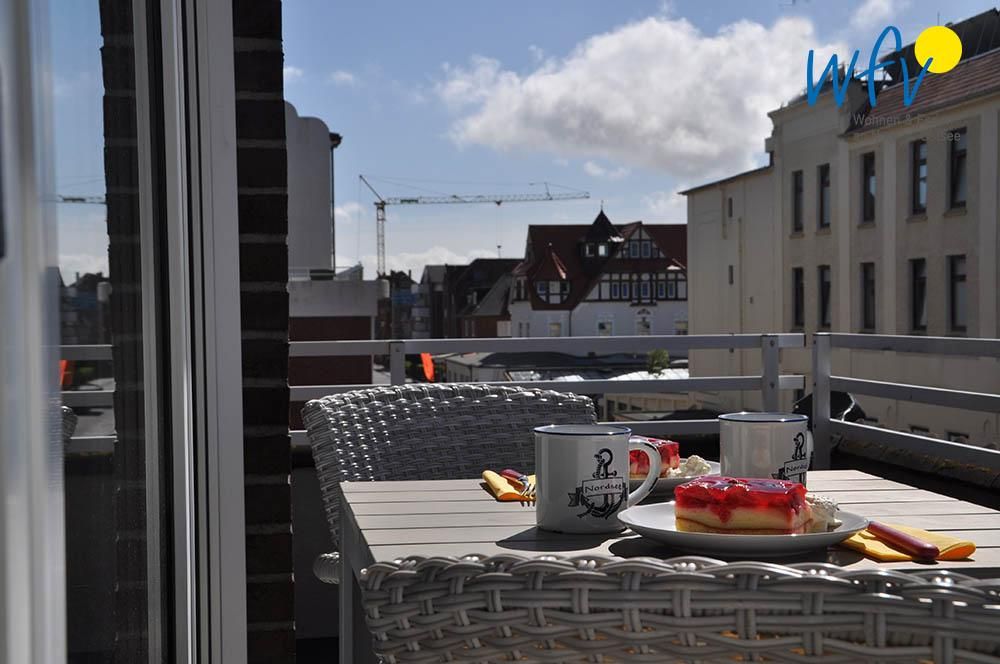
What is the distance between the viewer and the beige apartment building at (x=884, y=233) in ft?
55.8

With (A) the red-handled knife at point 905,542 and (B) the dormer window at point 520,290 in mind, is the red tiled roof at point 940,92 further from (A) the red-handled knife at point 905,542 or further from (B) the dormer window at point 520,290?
(B) the dormer window at point 520,290

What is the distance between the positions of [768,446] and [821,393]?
306 centimetres

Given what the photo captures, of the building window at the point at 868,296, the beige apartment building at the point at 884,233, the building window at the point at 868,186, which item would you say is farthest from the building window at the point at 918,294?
the building window at the point at 868,186

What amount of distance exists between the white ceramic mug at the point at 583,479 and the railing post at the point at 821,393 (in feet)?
10.5

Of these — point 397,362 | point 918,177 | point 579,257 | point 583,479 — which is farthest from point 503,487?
point 579,257

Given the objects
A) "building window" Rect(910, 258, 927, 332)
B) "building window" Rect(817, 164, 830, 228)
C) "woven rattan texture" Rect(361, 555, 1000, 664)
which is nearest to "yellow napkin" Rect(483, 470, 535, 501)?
"woven rattan texture" Rect(361, 555, 1000, 664)

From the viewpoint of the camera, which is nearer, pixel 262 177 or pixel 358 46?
pixel 262 177

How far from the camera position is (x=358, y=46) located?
180 ft

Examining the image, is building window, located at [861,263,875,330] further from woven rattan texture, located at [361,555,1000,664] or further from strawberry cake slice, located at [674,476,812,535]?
woven rattan texture, located at [361,555,1000,664]

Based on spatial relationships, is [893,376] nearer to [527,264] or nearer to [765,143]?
[765,143]

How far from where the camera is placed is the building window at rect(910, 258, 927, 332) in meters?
19.0

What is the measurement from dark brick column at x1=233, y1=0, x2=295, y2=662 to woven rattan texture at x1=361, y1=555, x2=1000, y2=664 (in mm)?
878

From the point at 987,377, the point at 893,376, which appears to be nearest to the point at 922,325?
the point at 893,376

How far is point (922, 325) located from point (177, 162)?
63.8 feet
